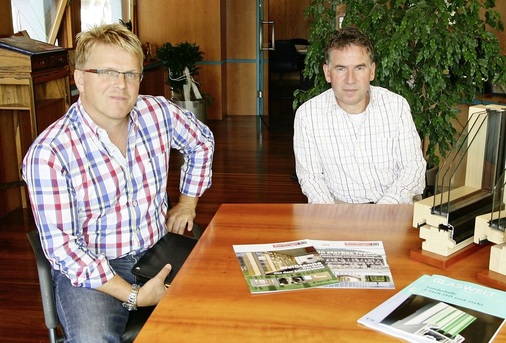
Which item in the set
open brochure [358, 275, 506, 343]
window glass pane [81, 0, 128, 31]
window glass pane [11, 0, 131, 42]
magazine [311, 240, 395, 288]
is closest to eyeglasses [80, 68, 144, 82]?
magazine [311, 240, 395, 288]

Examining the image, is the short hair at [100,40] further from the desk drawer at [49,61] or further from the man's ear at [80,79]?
the desk drawer at [49,61]

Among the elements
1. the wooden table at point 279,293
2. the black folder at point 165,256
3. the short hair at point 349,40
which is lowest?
the black folder at point 165,256

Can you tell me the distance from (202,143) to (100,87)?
21.9 inches

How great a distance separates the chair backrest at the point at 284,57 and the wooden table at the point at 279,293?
8.99m

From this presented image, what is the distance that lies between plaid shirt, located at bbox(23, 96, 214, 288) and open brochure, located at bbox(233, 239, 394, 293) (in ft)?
1.53

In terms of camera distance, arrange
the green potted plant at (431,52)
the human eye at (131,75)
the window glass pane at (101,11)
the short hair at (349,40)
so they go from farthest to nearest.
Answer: the window glass pane at (101,11)
the green potted plant at (431,52)
the short hair at (349,40)
the human eye at (131,75)

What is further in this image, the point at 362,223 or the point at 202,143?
the point at 202,143

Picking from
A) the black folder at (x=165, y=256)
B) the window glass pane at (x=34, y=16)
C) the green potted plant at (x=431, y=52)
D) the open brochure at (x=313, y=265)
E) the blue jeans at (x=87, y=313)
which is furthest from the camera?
the window glass pane at (x=34, y=16)

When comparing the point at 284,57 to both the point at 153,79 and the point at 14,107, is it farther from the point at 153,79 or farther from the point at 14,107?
the point at 14,107

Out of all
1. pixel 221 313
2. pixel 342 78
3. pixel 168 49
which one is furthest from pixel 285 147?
pixel 221 313

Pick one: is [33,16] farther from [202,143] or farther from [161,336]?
[161,336]

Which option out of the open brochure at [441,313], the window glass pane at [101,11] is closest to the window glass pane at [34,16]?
the window glass pane at [101,11]

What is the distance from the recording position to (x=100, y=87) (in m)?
1.95

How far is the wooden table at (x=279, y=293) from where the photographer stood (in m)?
1.27
